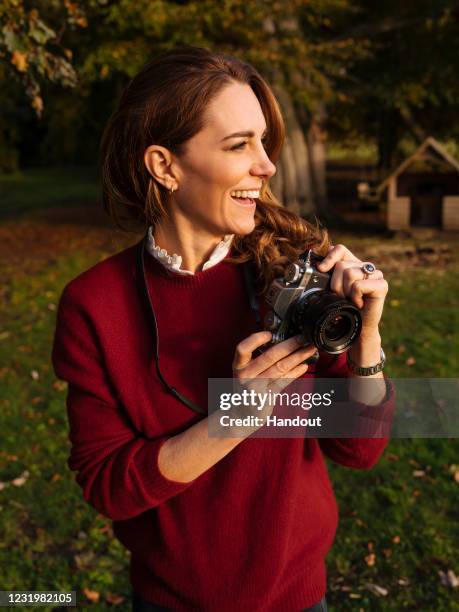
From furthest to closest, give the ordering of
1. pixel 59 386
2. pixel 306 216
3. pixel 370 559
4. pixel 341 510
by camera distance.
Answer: pixel 306 216 < pixel 59 386 < pixel 341 510 < pixel 370 559

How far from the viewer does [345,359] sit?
1.90 meters

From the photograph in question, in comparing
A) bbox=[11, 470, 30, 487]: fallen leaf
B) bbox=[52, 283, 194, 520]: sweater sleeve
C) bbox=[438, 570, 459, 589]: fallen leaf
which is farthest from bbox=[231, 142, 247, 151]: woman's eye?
bbox=[11, 470, 30, 487]: fallen leaf

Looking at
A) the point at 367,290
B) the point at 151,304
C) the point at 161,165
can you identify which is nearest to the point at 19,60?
the point at 161,165

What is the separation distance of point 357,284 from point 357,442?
48 cm

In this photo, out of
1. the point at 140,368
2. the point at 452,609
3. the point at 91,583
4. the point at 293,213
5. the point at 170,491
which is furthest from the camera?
the point at 91,583

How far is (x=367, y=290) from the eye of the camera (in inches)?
69.1

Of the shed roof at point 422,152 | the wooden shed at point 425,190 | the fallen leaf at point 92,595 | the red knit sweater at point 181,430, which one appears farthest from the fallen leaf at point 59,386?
the shed roof at point 422,152

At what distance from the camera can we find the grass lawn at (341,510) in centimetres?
390

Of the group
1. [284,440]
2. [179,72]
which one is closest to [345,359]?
[284,440]

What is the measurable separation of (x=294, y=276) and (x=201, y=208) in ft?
1.13

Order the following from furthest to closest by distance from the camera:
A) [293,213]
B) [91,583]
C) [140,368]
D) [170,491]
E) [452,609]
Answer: [91,583] < [452,609] < [293,213] < [140,368] < [170,491]

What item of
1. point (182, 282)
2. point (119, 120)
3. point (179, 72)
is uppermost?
point (179, 72)

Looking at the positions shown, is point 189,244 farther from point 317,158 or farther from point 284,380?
point 317,158

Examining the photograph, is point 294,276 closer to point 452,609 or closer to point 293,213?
point 293,213
